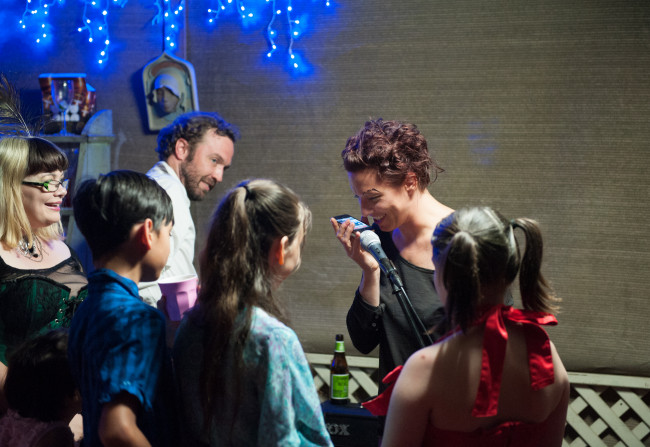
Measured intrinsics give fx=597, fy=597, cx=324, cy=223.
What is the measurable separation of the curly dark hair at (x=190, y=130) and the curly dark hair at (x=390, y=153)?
1.18 m

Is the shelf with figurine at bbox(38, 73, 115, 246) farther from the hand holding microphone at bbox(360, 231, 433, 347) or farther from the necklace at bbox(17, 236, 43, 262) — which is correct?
the hand holding microphone at bbox(360, 231, 433, 347)

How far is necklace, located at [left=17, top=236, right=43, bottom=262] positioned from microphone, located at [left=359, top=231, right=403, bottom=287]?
3.48 ft

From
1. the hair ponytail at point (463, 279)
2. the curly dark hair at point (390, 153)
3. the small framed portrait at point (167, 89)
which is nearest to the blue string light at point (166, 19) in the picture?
the small framed portrait at point (167, 89)

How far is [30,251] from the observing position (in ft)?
6.32

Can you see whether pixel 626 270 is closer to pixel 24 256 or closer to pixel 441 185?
pixel 441 185

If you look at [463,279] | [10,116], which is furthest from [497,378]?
[10,116]

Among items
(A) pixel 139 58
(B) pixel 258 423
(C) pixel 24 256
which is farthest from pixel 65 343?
(A) pixel 139 58

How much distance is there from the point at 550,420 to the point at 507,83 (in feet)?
6.92

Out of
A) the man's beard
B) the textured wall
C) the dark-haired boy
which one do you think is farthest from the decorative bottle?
the dark-haired boy

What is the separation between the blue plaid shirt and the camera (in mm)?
1120

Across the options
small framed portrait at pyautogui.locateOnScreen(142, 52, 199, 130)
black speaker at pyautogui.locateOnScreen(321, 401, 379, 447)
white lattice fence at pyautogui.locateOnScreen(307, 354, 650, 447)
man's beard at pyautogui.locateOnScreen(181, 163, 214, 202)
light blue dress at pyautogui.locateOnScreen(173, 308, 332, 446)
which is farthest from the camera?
small framed portrait at pyautogui.locateOnScreen(142, 52, 199, 130)

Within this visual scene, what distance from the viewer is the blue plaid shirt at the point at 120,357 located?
112cm

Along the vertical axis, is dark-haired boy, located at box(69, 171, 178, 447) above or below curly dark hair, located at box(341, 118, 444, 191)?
below

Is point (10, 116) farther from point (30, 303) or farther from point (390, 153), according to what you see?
point (390, 153)
